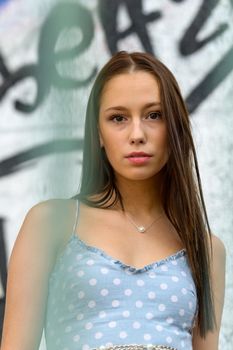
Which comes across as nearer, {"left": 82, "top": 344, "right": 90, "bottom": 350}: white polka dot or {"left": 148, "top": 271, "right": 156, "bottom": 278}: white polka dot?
{"left": 82, "top": 344, "right": 90, "bottom": 350}: white polka dot

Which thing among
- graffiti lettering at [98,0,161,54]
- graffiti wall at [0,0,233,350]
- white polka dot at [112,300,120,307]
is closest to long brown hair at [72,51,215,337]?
white polka dot at [112,300,120,307]

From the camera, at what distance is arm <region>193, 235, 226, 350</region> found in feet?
6.92

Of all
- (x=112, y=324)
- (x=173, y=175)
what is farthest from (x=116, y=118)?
(x=112, y=324)

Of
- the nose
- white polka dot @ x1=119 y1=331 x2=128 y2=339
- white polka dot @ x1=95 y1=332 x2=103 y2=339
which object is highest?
the nose

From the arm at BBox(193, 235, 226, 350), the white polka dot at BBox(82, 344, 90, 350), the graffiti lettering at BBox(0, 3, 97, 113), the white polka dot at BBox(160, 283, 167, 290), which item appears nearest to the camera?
the graffiti lettering at BBox(0, 3, 97, 113)

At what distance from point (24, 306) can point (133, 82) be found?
0.51 metres

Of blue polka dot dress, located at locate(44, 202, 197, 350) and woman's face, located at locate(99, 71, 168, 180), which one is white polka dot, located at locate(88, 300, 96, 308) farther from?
woman's face, located at locate(99, 71, 168, 180)

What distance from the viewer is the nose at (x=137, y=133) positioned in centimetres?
189

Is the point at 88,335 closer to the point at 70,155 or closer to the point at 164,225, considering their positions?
the point at 164,225

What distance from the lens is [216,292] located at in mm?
2141

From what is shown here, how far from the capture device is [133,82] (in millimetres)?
1989

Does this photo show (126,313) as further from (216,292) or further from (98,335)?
(216,292)

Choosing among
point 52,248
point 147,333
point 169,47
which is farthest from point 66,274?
point 169,47

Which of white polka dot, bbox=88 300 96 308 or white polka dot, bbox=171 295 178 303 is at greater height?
white polka dot, bbox=88 300 96 308
